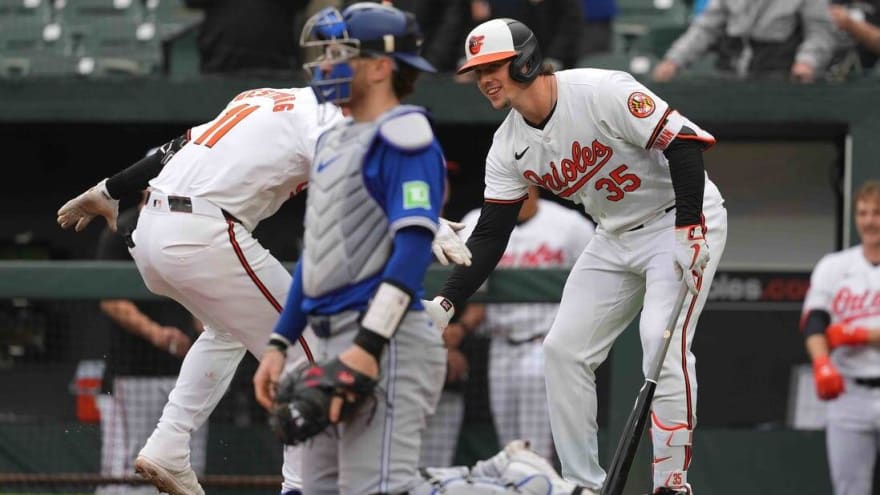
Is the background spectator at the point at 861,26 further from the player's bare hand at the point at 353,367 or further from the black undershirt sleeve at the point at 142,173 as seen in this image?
the player's bare hand at the point at 353,367

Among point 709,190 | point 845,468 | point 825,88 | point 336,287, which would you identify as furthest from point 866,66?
point 336,287

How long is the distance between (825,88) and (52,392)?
16.8ft

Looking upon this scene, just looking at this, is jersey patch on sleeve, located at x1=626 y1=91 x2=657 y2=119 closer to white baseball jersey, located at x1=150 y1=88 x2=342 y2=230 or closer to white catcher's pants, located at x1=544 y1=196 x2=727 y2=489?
white catcher's pants, located at x1=544 y1=196 x2=727 y2=489

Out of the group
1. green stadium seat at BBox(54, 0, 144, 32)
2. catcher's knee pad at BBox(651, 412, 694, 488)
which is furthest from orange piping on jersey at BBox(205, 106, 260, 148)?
green stadium seat at BBox(54, 0, 144, 32)

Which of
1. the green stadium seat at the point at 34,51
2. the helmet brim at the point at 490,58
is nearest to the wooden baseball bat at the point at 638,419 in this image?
the helmet brim at the point at 490,58

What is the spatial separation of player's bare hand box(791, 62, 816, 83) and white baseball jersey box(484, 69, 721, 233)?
12.4ft

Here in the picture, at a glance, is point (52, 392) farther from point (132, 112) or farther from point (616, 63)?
point (616, 63)

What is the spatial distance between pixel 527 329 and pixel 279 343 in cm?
433

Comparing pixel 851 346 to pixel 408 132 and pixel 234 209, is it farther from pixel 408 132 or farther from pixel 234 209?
pixel 408 132

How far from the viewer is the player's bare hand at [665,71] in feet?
32.1

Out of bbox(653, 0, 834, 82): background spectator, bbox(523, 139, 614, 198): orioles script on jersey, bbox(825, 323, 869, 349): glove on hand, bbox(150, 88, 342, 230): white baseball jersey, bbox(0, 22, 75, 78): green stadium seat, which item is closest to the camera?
bbox(150, 88, 342, 230): white baseball jersey

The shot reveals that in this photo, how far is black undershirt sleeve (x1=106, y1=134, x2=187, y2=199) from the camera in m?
5.94

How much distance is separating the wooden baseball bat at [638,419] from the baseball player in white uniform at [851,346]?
289 cm

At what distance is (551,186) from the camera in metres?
6.21
